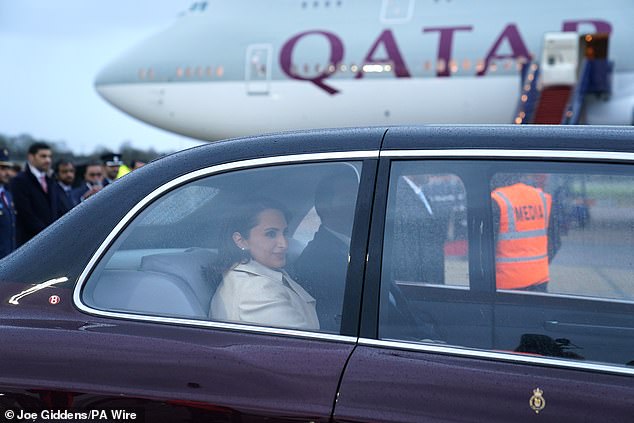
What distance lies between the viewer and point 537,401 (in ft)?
6.56

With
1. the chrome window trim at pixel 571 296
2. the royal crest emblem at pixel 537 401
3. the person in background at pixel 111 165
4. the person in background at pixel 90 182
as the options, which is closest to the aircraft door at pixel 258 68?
the person in background at pixel 111 165

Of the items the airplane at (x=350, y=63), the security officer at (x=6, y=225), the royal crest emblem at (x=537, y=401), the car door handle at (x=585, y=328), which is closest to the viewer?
the royal crest emblem at (x=537, y=401)

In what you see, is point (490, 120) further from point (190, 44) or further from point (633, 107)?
point (190, 44)

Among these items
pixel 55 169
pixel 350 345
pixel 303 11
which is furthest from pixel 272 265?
pixel 303 11

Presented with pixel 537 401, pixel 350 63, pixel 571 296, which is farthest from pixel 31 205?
pixel 350 63

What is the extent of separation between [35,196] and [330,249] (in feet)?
20.8

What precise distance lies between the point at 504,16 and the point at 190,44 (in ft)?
25.6

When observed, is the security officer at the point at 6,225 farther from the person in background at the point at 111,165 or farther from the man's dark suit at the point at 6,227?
the person in background at the point at 111,165

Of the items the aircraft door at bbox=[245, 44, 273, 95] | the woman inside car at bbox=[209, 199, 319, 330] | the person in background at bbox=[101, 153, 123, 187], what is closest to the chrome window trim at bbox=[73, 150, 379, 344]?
the woman inside car at bbox=[209, 199, 319, 330]

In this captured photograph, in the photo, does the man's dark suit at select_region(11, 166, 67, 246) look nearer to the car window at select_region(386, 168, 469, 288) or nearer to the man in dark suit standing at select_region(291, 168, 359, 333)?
the man in dark suit standing at select_region(291, 168, 359, 333)

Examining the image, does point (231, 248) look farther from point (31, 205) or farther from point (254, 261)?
point (31, 205)

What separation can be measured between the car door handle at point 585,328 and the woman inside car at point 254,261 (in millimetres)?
709

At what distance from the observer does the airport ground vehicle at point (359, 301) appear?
2.11 metres

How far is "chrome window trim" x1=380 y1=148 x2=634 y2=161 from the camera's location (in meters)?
2.24
